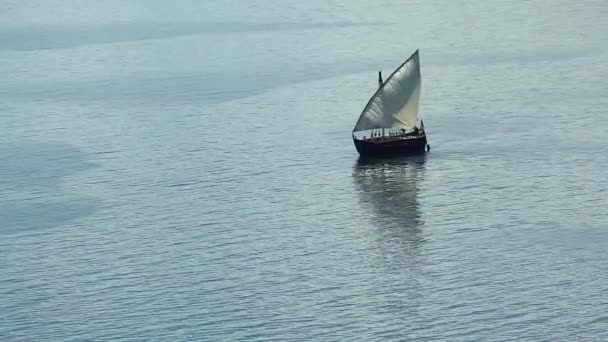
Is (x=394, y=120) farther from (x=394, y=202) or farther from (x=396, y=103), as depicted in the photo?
(x=394, y=202)

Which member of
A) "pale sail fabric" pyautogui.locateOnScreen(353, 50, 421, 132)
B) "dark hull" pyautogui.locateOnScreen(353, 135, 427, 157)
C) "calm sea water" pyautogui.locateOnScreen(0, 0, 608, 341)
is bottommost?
"calm sea water" pyautogui.locateOnScreen(0, 0, 608, 341)

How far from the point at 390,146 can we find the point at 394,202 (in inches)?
741

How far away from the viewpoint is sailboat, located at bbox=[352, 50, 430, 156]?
165750mm

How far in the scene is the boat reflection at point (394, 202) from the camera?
133m

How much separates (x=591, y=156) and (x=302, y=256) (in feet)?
154

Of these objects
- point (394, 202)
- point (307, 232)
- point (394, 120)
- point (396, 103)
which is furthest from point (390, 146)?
point (307, 232)

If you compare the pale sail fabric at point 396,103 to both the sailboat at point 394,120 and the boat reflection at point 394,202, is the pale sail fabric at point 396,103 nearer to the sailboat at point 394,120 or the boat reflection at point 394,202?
the sailboat at point 394,120

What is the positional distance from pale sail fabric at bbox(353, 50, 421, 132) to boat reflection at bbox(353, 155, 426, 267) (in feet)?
34.0

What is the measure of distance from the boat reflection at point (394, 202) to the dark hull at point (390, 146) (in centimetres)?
113

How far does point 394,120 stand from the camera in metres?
176

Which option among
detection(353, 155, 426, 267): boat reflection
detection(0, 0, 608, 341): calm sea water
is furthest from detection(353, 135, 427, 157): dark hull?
detection(0, 0, 608, 341): calm sea water

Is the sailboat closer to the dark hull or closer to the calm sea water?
the dark hull

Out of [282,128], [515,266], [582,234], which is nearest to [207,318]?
[515,266]

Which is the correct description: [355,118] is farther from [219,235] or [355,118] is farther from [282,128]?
[219,235]
